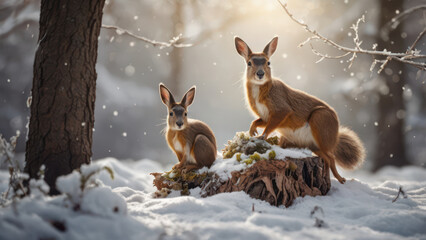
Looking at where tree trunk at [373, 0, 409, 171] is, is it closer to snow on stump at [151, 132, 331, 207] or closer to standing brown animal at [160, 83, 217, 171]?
snow on stump at [151, 132, 331, 207]

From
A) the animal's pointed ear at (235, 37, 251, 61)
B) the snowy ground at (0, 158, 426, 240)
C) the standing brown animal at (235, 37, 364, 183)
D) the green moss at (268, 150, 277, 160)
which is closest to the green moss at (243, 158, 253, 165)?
the green moss at (268, 150, 277, 160)

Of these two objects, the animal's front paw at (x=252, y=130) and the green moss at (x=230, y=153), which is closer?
the green moss at (x=230, y=153)

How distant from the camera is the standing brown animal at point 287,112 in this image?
4.03 m

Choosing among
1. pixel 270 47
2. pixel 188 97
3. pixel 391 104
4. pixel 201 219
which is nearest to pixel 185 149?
pixel 188 97

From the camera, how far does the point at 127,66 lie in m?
11.5

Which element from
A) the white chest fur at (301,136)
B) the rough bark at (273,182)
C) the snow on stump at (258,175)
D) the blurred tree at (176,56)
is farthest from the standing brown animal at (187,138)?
the blurred tree at (176,56)

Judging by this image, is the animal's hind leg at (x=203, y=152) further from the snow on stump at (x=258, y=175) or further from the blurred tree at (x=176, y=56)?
the blurred tree at (x=176, y=56)

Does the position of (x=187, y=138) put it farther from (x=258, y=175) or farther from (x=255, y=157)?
(x=258, y=175)

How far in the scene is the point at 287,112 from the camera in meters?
4.04

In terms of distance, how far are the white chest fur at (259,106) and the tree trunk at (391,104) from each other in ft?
19.7

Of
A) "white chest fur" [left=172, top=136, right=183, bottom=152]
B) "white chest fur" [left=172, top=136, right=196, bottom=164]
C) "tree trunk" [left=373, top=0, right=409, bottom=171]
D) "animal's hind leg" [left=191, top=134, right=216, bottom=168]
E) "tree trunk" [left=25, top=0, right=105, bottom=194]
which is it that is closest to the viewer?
"tree trunk" [left=25, top=0, right=105, bottom=194]

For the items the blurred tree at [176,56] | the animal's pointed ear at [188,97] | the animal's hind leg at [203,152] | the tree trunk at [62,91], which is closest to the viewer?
the tree trunk at [62,91]

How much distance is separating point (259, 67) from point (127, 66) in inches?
329

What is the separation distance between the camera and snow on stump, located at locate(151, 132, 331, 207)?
3.51 meters
